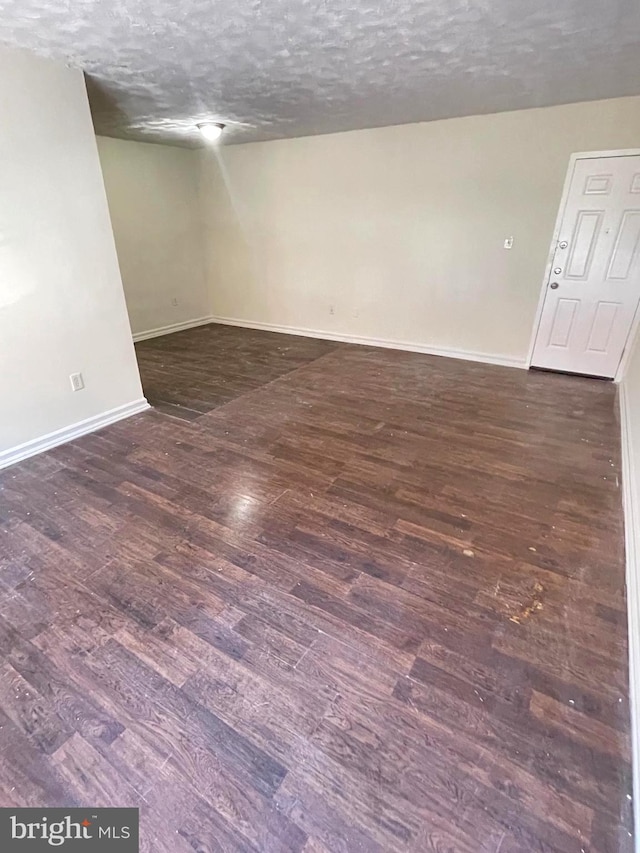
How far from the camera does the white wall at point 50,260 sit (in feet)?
8.34

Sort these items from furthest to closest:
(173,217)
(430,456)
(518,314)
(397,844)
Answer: (173,217)
(518,314)
(430,456)
(397,844)

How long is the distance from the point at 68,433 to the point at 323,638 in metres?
2.50

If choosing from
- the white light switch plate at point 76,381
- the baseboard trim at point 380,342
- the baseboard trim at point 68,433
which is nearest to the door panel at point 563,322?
the baseboard trim at point 380,342

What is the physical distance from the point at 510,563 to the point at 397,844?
3.98 feet

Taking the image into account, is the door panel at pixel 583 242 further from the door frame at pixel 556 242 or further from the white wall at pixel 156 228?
the white wall at pixel 156 228

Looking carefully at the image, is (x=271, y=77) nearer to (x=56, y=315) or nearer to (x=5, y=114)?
(x=5, y=114)

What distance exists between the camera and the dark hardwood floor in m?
1.19

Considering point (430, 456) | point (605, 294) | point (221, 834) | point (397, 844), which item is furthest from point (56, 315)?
point (605, 294)

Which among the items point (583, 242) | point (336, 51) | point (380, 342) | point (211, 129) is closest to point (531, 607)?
point (336, 51)

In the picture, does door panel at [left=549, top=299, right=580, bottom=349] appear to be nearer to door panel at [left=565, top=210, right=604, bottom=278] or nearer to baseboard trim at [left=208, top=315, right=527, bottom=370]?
door panel at [left=565, top=210, right=604, bottom=278]

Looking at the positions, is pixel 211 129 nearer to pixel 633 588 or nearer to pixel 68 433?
pixel 68 433

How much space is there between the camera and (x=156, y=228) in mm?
5836

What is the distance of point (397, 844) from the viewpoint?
110 centimetres

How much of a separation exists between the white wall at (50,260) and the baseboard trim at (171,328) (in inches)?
107
